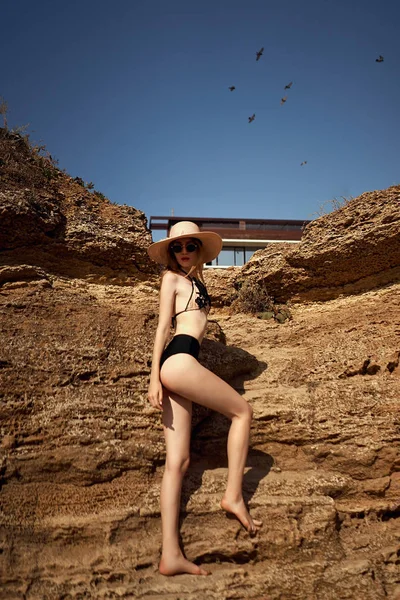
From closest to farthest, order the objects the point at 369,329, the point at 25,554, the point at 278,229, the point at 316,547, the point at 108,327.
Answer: the point at 25,554
the point at 316,547
the point at 108,327
the point at 369,329
the point at 278,229

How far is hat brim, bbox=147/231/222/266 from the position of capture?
352 cm

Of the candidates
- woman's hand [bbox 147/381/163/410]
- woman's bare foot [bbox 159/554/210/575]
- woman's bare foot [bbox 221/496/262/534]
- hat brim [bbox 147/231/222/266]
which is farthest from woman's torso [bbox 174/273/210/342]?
woman's bare foot [bbox 159/554/210/575]

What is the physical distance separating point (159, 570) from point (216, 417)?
1.37 meters

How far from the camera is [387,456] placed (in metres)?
3.37

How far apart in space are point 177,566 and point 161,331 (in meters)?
1.66

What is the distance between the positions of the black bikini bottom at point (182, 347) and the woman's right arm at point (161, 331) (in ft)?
0.22

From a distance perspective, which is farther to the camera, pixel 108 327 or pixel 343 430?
pixel 108 327

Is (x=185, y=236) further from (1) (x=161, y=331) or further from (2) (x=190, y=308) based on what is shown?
(1) (x=161, y=331)

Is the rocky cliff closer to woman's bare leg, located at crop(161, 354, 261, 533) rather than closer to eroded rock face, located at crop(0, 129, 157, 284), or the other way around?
eroded rock face, located at crop(0, 129, 157, 284)

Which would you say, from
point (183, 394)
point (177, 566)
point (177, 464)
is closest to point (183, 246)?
point (183, 394)

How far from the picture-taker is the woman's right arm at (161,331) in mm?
2988

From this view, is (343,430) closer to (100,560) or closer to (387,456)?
(387,456)

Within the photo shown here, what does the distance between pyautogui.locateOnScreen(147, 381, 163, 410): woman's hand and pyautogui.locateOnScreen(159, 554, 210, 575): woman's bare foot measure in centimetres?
101

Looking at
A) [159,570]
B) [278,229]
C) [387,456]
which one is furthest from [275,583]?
[278,229]
